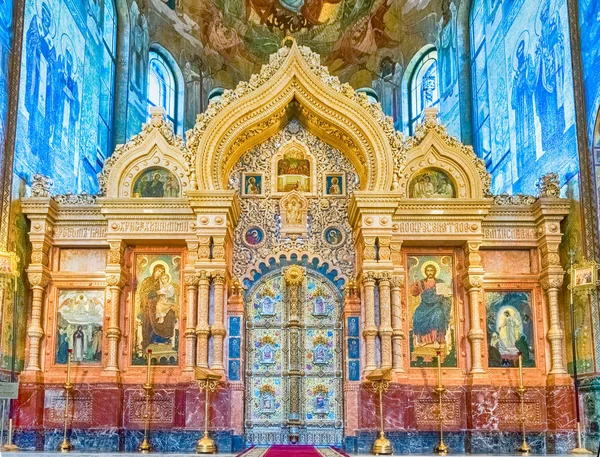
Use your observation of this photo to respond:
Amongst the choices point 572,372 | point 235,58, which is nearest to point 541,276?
point 572,372

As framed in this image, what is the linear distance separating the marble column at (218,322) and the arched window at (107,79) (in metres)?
8.21

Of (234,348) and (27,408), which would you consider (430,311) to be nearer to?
(234,348)

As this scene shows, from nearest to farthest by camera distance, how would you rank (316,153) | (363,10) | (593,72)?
(593,72) → (316,153) → (363,10)

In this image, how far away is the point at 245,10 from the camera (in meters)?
27.0

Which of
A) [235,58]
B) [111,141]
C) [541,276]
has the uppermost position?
[235,58]

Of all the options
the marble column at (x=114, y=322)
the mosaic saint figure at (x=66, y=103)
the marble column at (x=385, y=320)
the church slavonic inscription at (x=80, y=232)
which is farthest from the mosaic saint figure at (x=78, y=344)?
the marble column at (x=385, y=320)

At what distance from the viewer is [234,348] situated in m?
15.5

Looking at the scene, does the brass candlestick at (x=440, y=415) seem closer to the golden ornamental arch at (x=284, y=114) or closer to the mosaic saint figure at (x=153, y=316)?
the golden ornamental arch at (x=284, y=114)

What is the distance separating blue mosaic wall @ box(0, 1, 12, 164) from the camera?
561 inches

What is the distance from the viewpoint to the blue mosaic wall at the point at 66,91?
15.8m

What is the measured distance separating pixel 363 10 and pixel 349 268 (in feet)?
44.5

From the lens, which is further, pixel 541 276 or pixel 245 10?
pixel 245 10

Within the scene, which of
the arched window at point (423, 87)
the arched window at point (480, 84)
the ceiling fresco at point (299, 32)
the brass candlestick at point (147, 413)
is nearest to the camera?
the brass candlestick at point (147, 413)

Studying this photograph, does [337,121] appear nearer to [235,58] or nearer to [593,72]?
[593,72]
